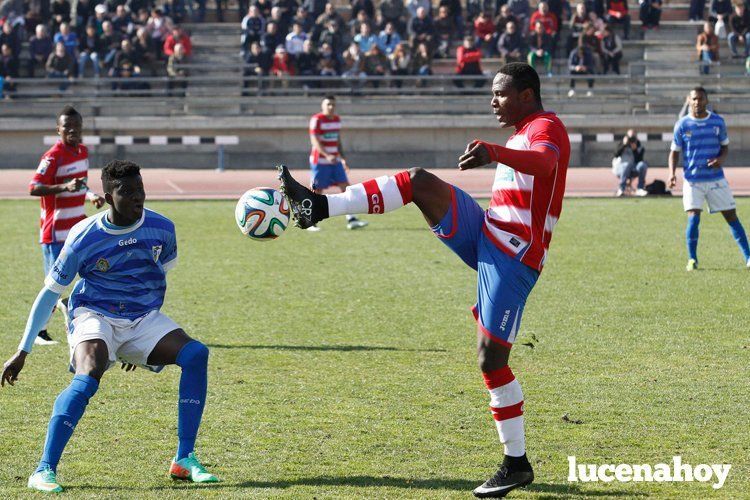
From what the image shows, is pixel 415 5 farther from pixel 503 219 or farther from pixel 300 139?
pixel 503 219

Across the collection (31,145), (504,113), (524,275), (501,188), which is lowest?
(31,145)

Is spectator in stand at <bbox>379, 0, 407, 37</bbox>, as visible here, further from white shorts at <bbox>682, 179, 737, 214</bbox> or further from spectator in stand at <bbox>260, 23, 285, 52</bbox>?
white shorts at <bbox>682, 179, 737, 214</bbox>

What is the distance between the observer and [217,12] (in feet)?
121

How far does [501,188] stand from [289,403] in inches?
103

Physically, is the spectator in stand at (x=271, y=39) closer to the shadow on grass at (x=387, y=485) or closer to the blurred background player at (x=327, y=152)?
the blurred background player at (x=327, y=152)

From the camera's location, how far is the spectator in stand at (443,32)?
3421cm

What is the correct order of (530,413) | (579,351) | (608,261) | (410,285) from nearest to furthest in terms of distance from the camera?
(530,413) < (579,351) < (410,285) < (608,261)

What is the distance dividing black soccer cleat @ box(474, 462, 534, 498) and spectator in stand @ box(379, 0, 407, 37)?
29267mm

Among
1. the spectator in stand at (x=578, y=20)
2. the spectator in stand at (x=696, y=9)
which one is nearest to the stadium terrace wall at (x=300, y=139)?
the spectator in stand at (x=578, y=20)

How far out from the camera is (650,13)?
35219mm

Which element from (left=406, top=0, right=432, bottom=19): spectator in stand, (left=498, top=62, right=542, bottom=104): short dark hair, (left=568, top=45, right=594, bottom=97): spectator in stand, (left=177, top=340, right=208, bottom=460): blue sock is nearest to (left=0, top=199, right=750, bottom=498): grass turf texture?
(left=177, top=340, right=208, bottom=460): blue sock

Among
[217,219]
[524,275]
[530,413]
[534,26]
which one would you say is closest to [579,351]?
[530,413]

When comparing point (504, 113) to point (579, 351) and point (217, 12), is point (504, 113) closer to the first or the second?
point (579, 351)

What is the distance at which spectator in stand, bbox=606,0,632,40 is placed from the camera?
34562mm
